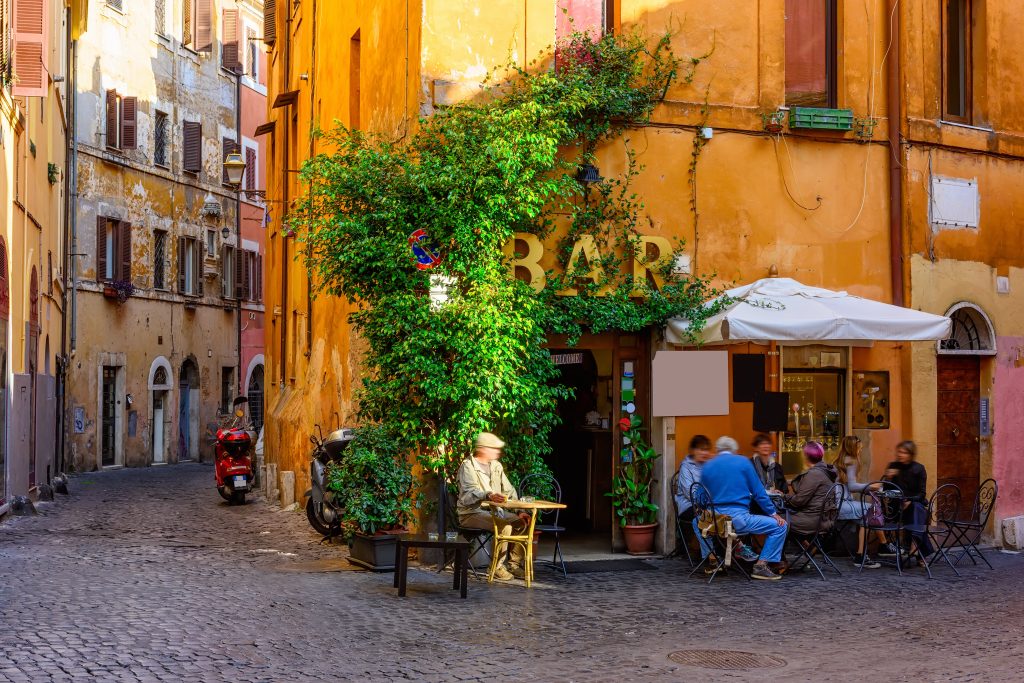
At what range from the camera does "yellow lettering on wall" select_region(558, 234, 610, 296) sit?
12289 millimetres

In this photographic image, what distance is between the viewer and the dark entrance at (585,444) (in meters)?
13.9

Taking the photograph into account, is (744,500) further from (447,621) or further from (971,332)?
(971,332)

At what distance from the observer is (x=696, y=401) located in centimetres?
1284

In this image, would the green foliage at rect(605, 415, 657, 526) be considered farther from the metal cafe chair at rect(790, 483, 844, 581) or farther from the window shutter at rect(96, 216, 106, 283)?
the window shutter at rect(96, 216, 106, 283)

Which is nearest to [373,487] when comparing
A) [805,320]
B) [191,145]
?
[805,320]

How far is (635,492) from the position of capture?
12711 millimetres

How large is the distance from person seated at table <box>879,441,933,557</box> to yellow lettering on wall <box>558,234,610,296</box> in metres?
3.31

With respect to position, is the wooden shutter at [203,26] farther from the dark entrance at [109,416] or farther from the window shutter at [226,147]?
the dark entrance at [109,416]

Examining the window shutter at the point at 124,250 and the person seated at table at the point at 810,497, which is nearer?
the person seated at table at the point at 810,497

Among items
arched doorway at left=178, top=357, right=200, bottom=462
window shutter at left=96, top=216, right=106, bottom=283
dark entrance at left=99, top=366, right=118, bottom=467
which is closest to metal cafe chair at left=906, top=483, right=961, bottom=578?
window shutter at left=96, top=216, right=106, bottom=283

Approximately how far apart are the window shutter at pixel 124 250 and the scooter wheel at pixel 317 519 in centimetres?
1706

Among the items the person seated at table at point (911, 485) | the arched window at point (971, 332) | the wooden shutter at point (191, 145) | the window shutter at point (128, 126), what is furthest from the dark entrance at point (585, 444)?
the wooden shutter at point (191, 145)

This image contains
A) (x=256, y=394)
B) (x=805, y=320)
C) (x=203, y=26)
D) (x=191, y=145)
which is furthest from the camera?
(x=256, y=394)

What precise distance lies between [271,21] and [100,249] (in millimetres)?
7287
